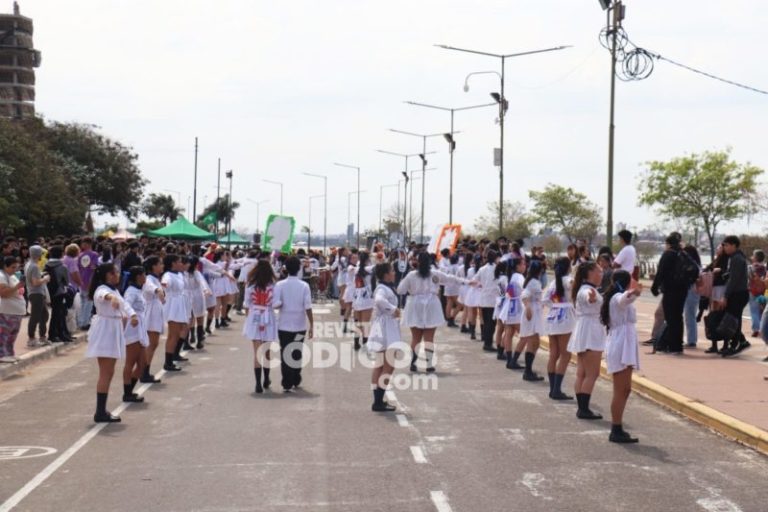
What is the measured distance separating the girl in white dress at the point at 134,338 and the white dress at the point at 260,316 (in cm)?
166

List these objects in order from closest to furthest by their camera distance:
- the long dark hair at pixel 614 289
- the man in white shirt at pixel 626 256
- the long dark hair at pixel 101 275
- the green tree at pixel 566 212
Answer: the long dark hair at pixel 614 289, the long dark hair at pixel 101 275, the man in white shirt at pixel 626 256, the green tree at pixel 566 212

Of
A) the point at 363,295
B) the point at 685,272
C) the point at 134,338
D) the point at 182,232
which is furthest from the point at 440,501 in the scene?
the point at 182,232

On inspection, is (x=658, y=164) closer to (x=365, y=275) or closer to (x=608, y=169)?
(x=608, y=169)

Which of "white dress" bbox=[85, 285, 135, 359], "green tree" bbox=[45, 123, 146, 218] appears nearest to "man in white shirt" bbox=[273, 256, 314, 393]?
"white dress" bbox=[85, 285, 135, 359]

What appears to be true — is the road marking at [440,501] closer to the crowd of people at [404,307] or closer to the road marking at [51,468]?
the crowd of people at [404,307]

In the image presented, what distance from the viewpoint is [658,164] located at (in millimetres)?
73250

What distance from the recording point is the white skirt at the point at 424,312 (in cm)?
1641

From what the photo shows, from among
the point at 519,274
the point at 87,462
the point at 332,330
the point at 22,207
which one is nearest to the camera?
the point at 87,462

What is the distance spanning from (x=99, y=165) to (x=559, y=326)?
63972mm

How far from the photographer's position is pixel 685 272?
18297mm

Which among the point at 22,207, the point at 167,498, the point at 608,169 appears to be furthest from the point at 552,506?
the point at 22,207

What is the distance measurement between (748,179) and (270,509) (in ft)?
223

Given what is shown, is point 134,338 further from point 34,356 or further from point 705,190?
point 705,190

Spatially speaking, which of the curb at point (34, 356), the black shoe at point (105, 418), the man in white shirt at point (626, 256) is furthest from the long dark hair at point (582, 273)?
the curb at point (34, 356)
